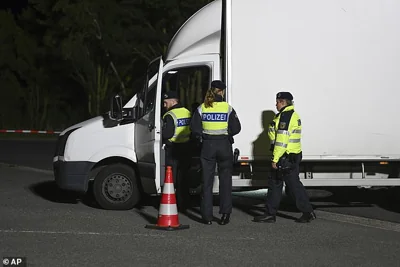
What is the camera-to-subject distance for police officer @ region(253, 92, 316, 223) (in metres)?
11.1

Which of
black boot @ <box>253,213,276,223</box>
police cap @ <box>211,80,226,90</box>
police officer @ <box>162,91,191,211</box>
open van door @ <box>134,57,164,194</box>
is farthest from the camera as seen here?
open van door @ <box>134,57,164,194</box>

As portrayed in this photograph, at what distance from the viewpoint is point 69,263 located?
27.9 feet

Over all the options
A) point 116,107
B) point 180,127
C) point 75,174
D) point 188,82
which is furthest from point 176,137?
point 75,174

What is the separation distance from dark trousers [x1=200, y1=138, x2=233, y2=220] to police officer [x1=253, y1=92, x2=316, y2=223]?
21.6 inches

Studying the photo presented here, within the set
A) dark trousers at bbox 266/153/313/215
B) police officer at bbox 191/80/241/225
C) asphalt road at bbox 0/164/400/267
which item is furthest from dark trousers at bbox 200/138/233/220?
dark trousers at bbox 266/153/313/215

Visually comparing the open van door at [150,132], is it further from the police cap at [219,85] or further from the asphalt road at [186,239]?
the police cap at [219,85]

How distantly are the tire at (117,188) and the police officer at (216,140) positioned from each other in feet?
6.00

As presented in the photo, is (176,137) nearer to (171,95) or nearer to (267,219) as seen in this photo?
(171,95)

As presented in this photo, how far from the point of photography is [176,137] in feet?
39.3

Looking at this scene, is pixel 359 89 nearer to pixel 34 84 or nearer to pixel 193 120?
pixel 193 120

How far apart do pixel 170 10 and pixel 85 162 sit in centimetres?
2898

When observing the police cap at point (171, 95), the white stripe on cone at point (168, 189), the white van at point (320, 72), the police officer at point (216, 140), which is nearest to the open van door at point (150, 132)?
the police cap at point (171, 95)

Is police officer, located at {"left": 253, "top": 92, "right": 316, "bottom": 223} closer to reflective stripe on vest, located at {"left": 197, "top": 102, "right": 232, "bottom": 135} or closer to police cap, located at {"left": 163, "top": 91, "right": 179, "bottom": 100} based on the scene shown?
reflective stripe on vest, located at {"left": 197, "top": 102, "right": 232, "bottom": 135}

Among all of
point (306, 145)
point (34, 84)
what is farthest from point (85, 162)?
point (34, 84)
